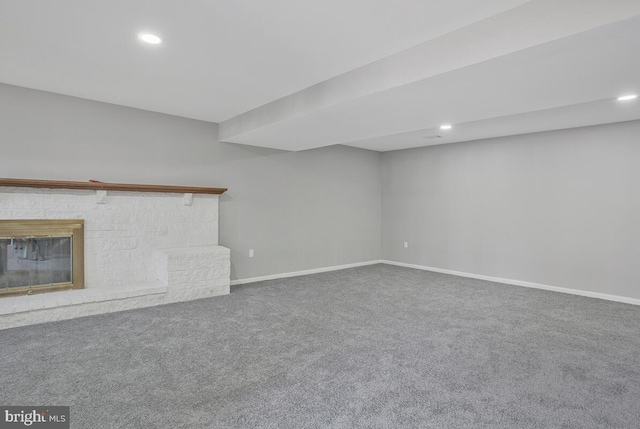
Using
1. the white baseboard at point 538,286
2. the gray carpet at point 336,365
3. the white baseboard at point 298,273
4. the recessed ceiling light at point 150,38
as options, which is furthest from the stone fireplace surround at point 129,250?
the white baseboard at point 538,286

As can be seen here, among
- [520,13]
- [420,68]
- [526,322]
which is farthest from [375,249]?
[520,13]

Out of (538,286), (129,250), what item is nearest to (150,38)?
(129,250)

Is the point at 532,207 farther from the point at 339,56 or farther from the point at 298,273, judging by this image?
the point at 339,56

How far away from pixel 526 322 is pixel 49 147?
5.60m

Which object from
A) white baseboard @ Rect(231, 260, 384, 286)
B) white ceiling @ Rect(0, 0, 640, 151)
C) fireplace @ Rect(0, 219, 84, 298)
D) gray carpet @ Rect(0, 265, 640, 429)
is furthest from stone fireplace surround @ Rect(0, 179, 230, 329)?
white ceiling @ Rect(0, 0, 640, 151)

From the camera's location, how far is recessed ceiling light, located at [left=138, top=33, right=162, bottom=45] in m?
2.52

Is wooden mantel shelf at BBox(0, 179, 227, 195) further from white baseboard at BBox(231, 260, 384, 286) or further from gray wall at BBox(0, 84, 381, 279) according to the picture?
white baseboard at BBox(231, 260, 384, 286)

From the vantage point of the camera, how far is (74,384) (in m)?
2.33

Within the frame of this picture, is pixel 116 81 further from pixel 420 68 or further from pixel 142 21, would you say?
pixel 420 68

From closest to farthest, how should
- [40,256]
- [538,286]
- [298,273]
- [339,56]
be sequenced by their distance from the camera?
1. [339,56]
2. [40,256]
3. [538,286]
4. [298,273]

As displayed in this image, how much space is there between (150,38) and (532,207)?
17.9ft

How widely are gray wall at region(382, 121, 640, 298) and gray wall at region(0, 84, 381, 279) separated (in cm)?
111

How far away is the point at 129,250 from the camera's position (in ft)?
14.1

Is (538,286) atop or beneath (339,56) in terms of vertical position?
beneath
